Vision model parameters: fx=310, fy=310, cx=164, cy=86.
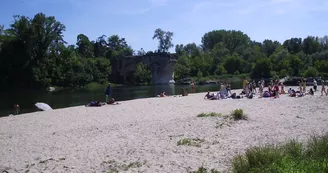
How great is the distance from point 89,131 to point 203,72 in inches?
4033

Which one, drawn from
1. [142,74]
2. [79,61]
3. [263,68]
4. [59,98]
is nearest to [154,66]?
[142,74]

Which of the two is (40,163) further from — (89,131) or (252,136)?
(252,136)

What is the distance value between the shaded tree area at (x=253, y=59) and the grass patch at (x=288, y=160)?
241 feet

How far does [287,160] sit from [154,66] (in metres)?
91.8

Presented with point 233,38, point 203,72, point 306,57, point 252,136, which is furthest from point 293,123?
point 233,38

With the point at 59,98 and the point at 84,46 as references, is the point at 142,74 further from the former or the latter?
the point at 59,98

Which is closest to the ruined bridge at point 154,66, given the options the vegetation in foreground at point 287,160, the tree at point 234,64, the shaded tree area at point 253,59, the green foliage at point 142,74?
the green foliage at point 142,74

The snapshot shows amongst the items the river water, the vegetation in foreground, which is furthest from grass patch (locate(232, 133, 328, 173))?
the river water

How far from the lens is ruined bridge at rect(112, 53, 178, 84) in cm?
9731

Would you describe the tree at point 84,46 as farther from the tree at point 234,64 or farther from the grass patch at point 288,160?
the grass patch at point 288,160

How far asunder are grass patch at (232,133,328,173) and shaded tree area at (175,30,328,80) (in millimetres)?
73491

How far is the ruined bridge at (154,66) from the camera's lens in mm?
97312

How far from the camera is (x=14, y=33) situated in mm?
74000

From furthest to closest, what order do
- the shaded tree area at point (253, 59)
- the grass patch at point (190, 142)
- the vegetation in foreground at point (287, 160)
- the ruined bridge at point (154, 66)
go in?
1. the ruined bridge at point (154, 66)
2. the shaded tree area at point (253, 59)
3. the grass patch at point (190, 142)
4. the vegetation in foreground at point (287, 160)
